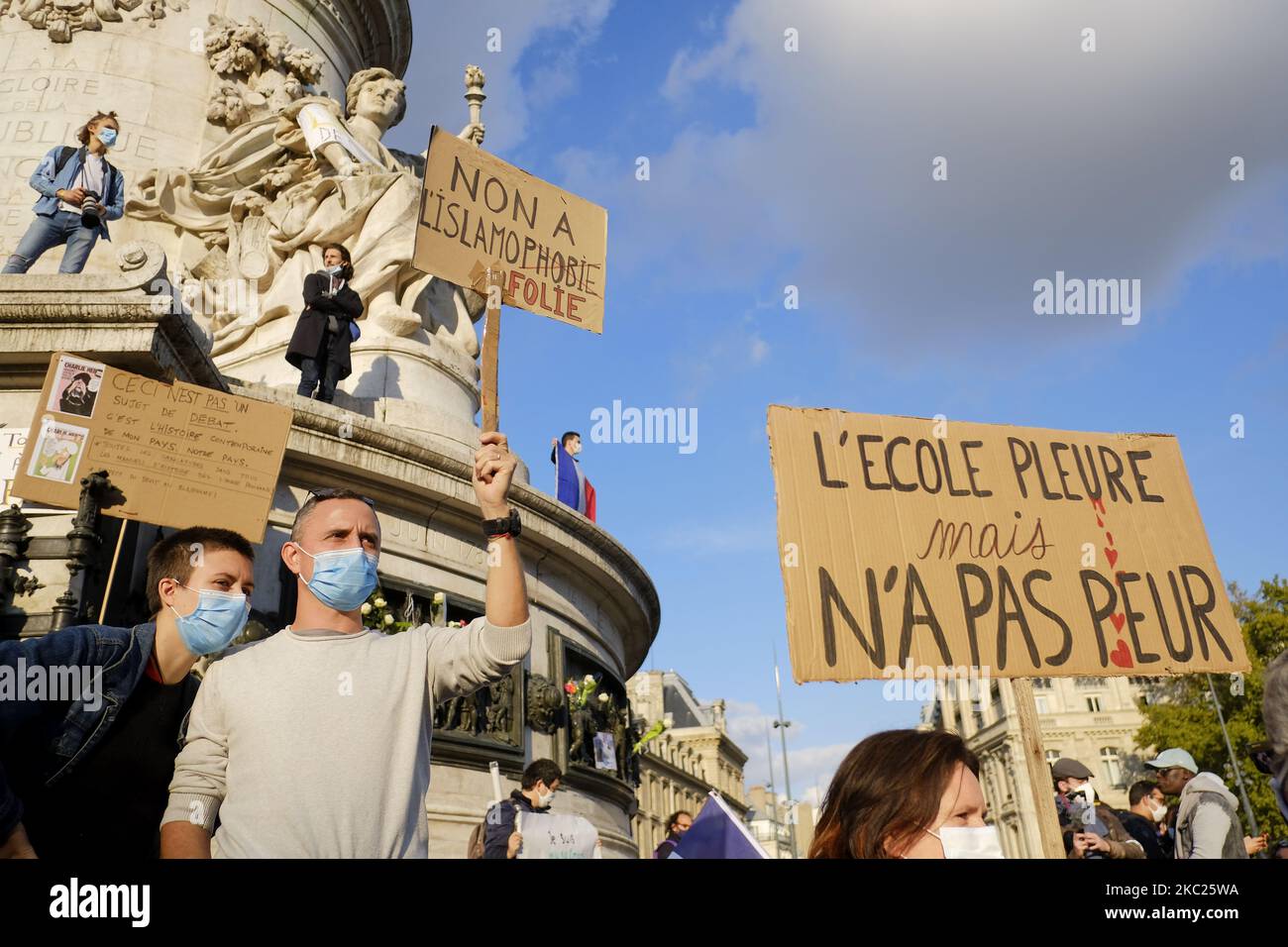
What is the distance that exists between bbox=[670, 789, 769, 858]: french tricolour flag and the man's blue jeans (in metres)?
7.09

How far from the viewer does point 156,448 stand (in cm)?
577

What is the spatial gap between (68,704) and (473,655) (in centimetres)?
128

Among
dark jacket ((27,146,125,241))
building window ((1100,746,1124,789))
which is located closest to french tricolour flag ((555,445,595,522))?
dark jacket ((27,146,125,241))

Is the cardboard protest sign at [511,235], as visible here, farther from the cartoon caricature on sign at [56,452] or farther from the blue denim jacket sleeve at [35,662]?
the blue denim jacket sleeve at [35,662]

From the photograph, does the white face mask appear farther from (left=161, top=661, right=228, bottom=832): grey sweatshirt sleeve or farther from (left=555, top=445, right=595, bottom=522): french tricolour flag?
(left=555, top=445, right=595, bottom=522): french tricolour flag

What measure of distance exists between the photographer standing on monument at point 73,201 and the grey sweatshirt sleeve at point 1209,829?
30.5ft

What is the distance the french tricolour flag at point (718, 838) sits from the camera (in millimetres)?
5207

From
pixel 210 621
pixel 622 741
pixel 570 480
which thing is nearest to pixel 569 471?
pixel 570 480

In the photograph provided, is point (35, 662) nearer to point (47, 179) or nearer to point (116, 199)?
point (47, 179)

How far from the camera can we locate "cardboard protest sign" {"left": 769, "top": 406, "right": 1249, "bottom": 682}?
16.7 ft

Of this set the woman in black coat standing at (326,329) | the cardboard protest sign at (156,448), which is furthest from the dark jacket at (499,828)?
the woman in black coat standing at (326,329)
